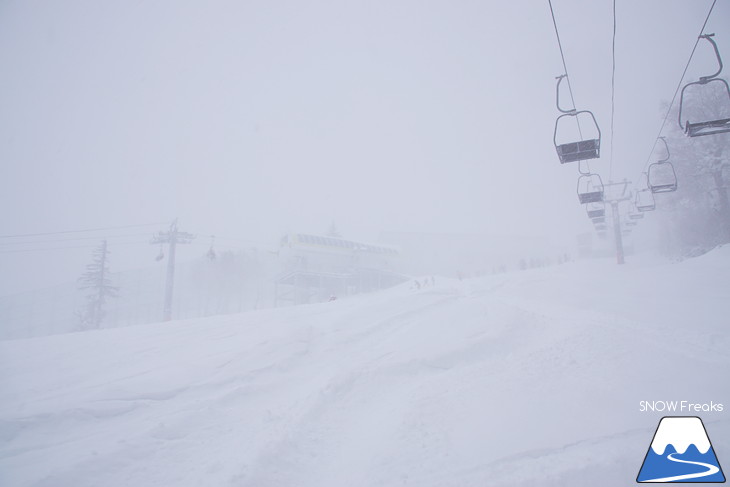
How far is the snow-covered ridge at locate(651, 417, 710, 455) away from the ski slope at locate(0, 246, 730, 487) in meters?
0.18

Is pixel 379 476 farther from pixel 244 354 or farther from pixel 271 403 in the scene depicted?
pixel 244 354

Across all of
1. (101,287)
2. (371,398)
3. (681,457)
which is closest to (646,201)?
(681,457)

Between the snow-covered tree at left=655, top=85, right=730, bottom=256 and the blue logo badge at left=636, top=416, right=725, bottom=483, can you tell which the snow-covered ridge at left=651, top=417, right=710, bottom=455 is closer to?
the blue logo badge at left=636, top=416, right=725, bottom=483

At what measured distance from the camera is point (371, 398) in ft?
21.4

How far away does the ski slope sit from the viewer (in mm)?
4297

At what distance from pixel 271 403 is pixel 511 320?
24.1 feet

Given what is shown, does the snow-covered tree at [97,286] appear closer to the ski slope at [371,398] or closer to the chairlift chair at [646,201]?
the ski slope at [371,398]

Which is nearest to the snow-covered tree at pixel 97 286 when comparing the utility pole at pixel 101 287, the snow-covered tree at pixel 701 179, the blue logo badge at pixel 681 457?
the utility pole at pixel 101 287

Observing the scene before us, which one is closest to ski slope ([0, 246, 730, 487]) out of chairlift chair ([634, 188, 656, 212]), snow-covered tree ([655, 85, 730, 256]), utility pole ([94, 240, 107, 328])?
chairlift chair ([634, 188, 656, 212])

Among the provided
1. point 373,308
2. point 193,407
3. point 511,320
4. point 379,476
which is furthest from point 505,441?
point 373,308

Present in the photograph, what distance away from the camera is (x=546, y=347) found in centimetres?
795

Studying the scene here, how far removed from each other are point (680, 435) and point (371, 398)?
4.42 meters

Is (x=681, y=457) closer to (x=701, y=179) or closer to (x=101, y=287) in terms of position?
(x=701, y=179)

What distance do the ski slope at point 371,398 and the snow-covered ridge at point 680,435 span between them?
0.18 m
